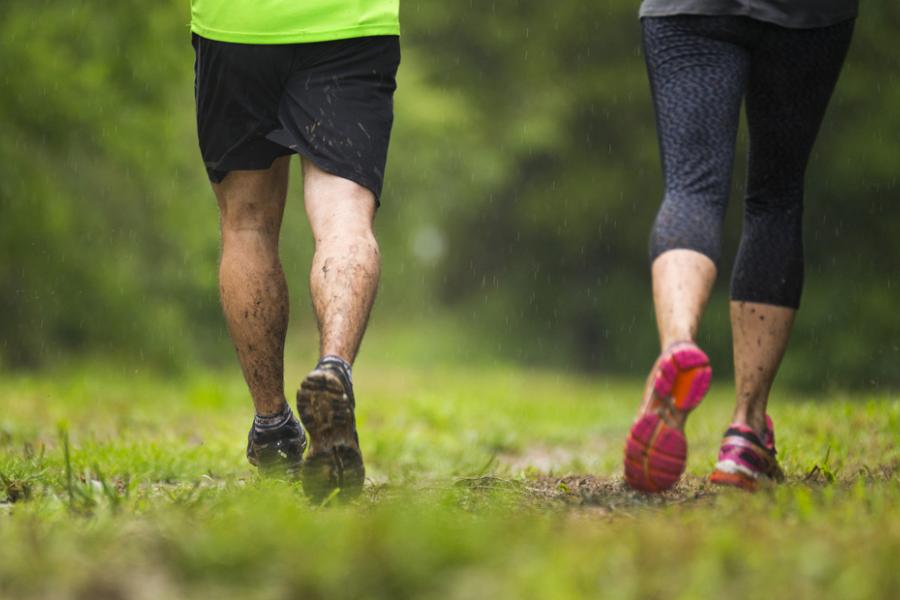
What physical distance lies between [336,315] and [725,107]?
1156mm

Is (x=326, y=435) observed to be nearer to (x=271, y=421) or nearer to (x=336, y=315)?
(x=336, y=315)

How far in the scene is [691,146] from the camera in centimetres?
292

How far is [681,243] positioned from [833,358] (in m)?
11.7

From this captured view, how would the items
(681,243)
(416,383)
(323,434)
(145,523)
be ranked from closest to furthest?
1. (145,523)
2. (323,434)
3. (681,243)
4. (416,383)

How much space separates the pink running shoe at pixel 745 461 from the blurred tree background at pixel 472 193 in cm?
585

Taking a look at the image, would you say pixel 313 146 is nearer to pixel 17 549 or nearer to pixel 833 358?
pixel 17 549

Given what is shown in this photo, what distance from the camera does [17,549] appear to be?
171cm

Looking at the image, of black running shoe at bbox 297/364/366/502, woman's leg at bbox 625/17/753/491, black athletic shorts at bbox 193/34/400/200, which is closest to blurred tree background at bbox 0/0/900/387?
woman's leg at bbox 625/17/753/491

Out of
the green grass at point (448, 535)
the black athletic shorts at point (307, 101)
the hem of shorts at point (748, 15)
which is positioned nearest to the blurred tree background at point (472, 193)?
the hem of shorts at point (748, 15)

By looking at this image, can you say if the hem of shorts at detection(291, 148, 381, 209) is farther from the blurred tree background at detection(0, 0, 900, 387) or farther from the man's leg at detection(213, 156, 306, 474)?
the blurred tree background at detection(0, 0, 900, 387)

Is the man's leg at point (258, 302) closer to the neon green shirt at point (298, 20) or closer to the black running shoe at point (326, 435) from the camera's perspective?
the neon green shirt at point (298, 20)

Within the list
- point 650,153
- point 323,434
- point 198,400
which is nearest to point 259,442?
point 323,434

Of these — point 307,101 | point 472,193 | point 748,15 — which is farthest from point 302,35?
point 472,193

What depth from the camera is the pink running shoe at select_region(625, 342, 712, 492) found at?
8.18 ft
